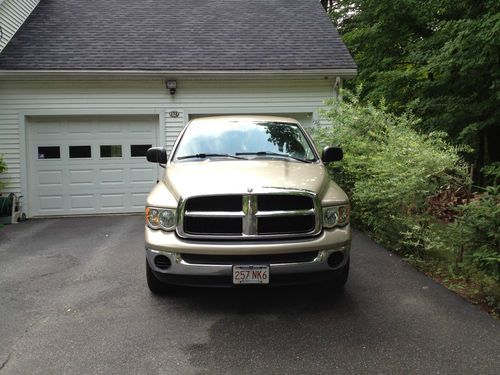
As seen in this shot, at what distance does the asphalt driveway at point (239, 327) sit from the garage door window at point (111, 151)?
16.2ft

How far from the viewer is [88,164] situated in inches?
390

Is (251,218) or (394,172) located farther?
→ (394,172)

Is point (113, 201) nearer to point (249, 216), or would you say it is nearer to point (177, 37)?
point (177, 37)

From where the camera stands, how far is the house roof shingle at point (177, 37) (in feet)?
32.4

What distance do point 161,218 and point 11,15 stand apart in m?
9.42

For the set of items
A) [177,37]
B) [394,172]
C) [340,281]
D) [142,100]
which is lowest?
[340,281]

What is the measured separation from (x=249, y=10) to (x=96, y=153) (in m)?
6.39

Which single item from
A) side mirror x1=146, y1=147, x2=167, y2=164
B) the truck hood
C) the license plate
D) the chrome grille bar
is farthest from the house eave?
the license plate

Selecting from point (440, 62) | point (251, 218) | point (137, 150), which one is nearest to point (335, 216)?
point (251, 218)

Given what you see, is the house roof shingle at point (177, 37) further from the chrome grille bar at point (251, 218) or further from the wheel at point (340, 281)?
the chrome grille bar at point (251, 218)

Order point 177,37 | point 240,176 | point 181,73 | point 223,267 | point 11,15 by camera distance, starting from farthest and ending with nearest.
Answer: point 177,37 → point 11,15 → point 181,73 → point 240,176 → point 223,267

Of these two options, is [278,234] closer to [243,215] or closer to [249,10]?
[243,215]

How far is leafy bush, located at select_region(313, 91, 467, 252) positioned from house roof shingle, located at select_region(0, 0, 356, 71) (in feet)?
12.0

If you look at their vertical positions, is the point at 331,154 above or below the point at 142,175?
above
